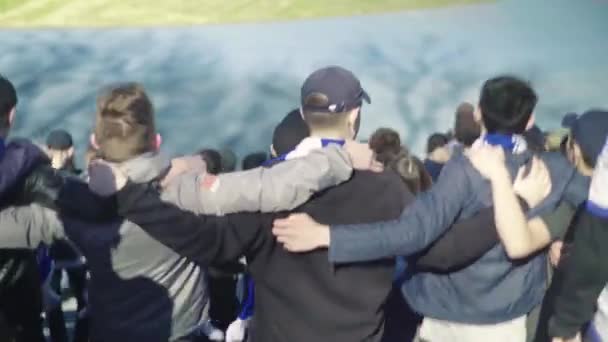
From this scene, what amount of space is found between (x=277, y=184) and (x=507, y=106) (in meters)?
0.83

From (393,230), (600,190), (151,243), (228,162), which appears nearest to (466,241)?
(393,230)

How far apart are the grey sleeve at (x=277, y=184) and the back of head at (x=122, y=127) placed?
0.26 m

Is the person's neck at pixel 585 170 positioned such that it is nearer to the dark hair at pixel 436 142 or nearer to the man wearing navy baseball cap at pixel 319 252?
the man wearing navy baseball cap at pixel 319 252

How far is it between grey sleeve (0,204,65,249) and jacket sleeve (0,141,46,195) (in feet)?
0.30

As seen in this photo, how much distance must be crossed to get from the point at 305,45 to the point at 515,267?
27.9ft

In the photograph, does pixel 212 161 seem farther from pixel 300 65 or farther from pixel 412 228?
pixel 300 65

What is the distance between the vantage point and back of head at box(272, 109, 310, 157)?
2.87 meters

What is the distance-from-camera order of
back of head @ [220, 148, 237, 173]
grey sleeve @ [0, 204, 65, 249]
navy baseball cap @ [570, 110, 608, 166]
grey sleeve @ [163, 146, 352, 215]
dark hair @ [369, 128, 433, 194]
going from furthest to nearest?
back of head @ [220, 148, 237, 173]
dark hair @ [369, 128, 433, 194]
navy baseball cap @ [570, 110, 608, 166]
grey sleeve @ [0, 204, 65, 249]
grey sleeve @ [163, 146, 352, 215]

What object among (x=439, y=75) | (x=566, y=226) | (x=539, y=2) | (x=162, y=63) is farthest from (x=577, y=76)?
(x=566, y=226)

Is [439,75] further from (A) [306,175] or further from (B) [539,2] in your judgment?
(A) [306,175]

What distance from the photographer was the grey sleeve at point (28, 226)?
2.56 meters

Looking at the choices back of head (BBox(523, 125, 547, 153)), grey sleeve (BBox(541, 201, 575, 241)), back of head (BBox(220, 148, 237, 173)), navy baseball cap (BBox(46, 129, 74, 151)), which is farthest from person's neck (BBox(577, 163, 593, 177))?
navy baseball cap (BBox(46, 129, 74, 151))

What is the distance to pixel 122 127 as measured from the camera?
2475mm

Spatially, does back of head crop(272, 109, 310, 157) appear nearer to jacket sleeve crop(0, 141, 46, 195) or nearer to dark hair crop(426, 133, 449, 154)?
jacket sleeve crop(0, 141, 46, 195)
